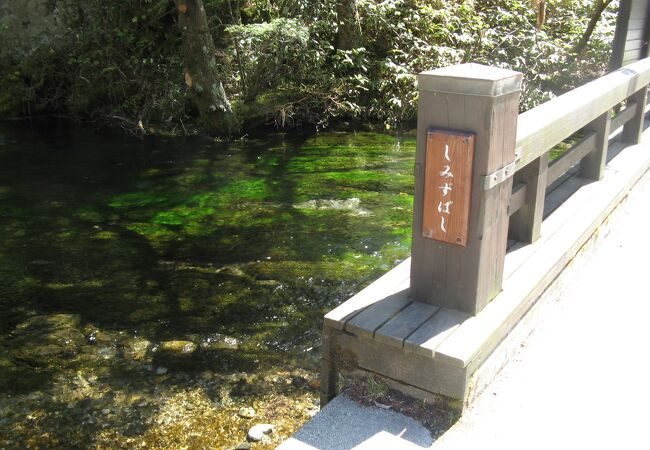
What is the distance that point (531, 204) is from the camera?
3.51 m

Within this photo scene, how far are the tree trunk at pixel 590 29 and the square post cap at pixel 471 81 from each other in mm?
10275

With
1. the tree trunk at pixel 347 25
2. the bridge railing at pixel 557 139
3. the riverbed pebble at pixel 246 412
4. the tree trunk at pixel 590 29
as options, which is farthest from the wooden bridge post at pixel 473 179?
the tree trunk at pixel 590 29

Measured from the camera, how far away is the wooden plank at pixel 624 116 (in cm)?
574

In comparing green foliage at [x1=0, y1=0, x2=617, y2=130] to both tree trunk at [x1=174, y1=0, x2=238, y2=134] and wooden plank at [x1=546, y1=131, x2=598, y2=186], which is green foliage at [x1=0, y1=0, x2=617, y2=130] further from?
wooden plank at [x1=546, y1=131, x2=598, y2=186]

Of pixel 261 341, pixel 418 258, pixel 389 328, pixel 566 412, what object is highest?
pixel 418 258

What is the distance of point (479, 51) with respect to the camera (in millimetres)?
11961

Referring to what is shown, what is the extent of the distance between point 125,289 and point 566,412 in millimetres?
3667

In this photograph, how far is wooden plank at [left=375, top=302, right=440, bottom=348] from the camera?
2.60 meters

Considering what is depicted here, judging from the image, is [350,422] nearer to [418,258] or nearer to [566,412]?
[418,258]

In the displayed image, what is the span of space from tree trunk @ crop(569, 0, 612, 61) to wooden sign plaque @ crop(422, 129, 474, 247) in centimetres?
1049

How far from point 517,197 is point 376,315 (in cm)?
115

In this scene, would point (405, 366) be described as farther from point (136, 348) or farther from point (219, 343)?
point (136, 348)

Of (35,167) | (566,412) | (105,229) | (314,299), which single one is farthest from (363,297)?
(35,167)

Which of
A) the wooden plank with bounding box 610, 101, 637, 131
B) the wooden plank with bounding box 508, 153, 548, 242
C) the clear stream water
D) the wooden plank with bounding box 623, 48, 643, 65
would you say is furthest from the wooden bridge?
the wooden plank with bounding box 623, 48, 643, 65
